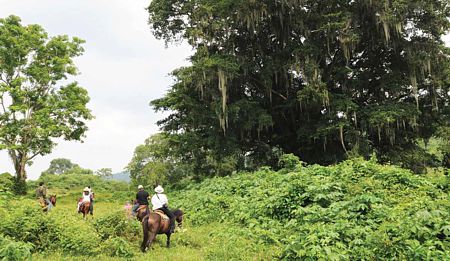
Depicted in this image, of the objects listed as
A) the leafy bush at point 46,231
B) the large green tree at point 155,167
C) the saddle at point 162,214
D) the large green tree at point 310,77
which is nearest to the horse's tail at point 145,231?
the saddle at point 162,214

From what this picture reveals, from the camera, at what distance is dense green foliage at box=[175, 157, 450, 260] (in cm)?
729

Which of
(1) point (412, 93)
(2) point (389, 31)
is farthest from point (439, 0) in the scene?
(1) point (412, 93)

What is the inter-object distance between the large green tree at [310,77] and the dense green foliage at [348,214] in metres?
8.58

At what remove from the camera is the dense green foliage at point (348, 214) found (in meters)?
7.29

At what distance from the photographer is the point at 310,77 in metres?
24.3

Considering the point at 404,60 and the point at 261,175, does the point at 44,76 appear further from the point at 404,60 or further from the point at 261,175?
the point at 404,60

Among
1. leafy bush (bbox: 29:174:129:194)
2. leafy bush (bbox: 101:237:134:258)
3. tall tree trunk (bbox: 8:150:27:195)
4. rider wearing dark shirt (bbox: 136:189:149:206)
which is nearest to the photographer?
leafy bush (bbox: 101:237:134:258)

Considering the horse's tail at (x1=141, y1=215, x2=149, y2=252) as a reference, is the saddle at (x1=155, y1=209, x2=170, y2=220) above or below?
above

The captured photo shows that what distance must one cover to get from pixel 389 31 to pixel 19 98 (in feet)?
105

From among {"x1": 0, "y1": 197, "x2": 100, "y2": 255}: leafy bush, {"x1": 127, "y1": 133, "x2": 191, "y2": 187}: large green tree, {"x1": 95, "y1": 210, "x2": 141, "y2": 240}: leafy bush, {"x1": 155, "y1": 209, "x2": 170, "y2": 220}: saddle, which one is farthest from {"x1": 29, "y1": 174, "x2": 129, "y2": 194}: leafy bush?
{"x1": 155, "y1": 209, "x2": 170, "y2": 220}: saddle

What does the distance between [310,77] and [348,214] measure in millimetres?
15791

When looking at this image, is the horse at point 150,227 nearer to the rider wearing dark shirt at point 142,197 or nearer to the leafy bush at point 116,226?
the leafy bush at point 116,226

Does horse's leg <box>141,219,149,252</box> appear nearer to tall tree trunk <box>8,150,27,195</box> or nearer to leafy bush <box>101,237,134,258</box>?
leafy bush <box>101,237,134,258</box>

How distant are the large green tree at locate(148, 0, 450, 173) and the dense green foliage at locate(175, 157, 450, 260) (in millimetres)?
8580
